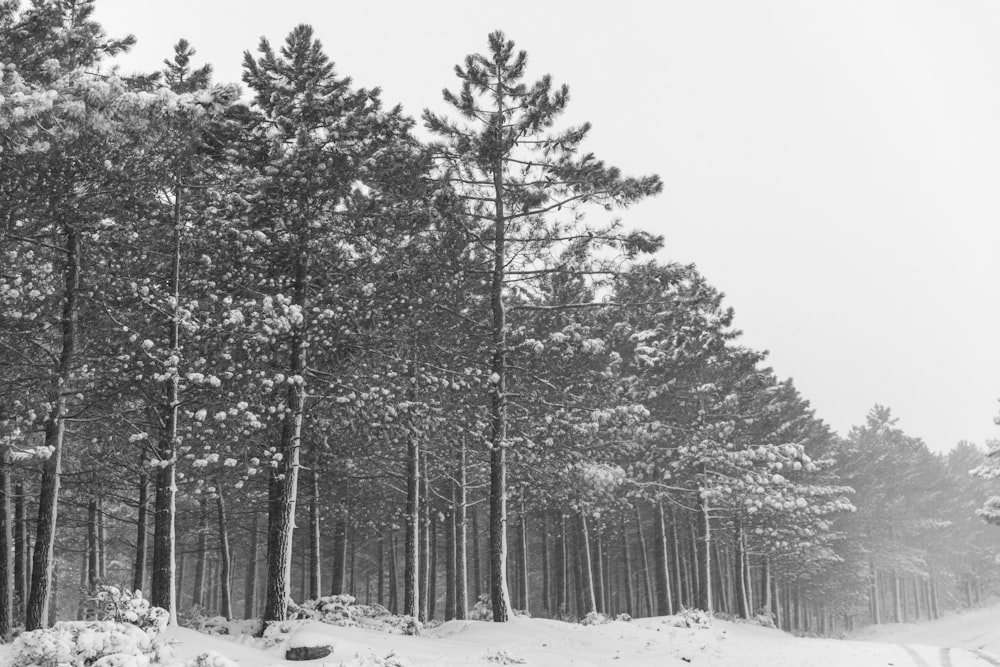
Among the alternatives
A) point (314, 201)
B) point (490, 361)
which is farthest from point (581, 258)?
point (314, 201)

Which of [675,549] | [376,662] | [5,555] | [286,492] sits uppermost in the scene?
[286,492]

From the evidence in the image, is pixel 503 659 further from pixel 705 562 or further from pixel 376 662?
pixel 705 562

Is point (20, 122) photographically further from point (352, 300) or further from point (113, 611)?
point (352, 300)

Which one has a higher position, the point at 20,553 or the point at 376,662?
the point at 20,553

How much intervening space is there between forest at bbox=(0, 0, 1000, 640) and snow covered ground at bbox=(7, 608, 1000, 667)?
6.11ft

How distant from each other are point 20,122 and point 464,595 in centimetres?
1937

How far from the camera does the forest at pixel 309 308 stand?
13047mm

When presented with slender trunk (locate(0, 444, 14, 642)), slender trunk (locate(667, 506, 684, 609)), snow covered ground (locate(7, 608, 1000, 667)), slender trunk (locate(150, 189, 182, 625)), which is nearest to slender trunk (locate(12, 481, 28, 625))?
slender trunk (locate(0, 444, 14, 642))

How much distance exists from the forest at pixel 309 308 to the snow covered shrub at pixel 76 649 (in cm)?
211

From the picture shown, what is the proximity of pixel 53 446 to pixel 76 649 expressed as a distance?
6.28 meters

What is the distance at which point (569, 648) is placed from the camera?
15367mm

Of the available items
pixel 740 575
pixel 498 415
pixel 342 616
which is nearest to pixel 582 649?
pixel 342 616

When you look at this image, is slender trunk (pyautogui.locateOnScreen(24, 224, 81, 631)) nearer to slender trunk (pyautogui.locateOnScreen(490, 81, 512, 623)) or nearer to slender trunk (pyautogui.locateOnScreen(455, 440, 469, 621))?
slender trunk (pyautogui.locateOnScreen(490, 81, 512, 623))

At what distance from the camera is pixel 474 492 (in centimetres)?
3212
